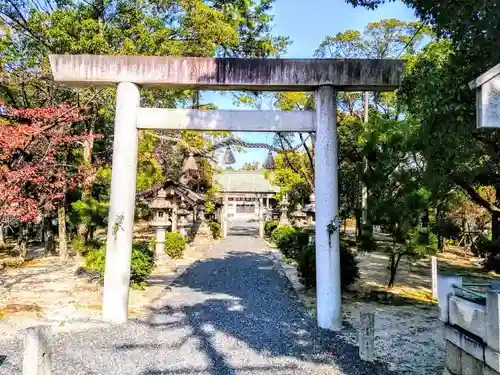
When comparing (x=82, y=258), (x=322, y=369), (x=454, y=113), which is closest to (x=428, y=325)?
(x=322, y=369)

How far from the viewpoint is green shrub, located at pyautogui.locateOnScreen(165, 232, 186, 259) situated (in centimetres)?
1636

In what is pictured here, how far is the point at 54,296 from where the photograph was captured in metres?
9.02

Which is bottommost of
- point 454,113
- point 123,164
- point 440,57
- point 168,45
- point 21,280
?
point 21,280

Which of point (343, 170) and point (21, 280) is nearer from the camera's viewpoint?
point (21, 280)

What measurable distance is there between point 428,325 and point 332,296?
5.77 feet

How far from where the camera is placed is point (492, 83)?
3.20 metres

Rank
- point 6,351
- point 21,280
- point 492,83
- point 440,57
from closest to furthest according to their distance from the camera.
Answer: point 492,83
point 6,351
point 440,57
point 21,280

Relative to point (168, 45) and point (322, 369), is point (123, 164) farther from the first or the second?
point (168, 45)

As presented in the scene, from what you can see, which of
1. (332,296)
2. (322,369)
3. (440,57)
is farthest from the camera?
(440,57)

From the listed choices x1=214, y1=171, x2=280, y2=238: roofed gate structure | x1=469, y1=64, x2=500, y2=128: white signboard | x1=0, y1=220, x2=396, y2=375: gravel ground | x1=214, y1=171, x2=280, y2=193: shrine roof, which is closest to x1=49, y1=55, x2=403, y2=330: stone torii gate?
x1=0, y1=220, x2=396, y2=375: gravel ground

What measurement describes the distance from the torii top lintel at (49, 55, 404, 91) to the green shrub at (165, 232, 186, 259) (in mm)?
10104

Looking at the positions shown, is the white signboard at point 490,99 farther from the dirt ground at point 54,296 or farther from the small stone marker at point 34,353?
the dirt ground at point 54,296

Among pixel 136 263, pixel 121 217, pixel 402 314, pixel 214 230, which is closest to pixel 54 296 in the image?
pixel 136 263

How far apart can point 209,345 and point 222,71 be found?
13.8 feet
